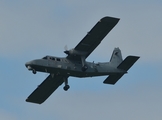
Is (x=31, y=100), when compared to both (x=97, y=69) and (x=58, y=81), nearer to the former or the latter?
(x=58, y=81)

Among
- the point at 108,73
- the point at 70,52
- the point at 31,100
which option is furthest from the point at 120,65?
the point at 31,100

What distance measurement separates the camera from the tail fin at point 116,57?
87269mm

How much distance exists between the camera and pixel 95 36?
264 feet

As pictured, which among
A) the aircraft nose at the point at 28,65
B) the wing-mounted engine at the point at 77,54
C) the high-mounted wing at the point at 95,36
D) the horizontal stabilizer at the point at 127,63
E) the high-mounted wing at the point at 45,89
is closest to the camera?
the high-mounted wing at the point at 95,36

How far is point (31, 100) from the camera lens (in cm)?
8881

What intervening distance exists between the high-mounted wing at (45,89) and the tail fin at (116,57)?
22.7ft

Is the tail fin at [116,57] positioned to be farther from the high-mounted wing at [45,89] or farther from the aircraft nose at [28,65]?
the aircraft nose at [28,65]

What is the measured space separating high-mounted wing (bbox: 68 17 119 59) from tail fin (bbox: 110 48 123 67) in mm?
5978

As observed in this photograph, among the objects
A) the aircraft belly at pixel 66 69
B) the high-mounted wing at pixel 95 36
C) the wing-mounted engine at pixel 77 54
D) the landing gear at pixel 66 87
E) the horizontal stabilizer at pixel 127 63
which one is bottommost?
the landing gear at pixel 66 87

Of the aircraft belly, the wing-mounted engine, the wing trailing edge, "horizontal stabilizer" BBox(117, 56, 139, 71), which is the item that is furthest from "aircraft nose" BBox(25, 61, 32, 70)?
"horizontal stabilizer" BBox(117, 56, 139, 71)

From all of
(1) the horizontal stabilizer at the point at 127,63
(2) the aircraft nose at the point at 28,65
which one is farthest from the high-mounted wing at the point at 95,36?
(2) the aircraft nose at the point at 28,65

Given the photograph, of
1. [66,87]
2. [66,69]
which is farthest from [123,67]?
[66,69]

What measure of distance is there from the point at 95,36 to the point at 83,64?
3562 millimetres

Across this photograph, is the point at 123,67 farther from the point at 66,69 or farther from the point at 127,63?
the point at 66,69
